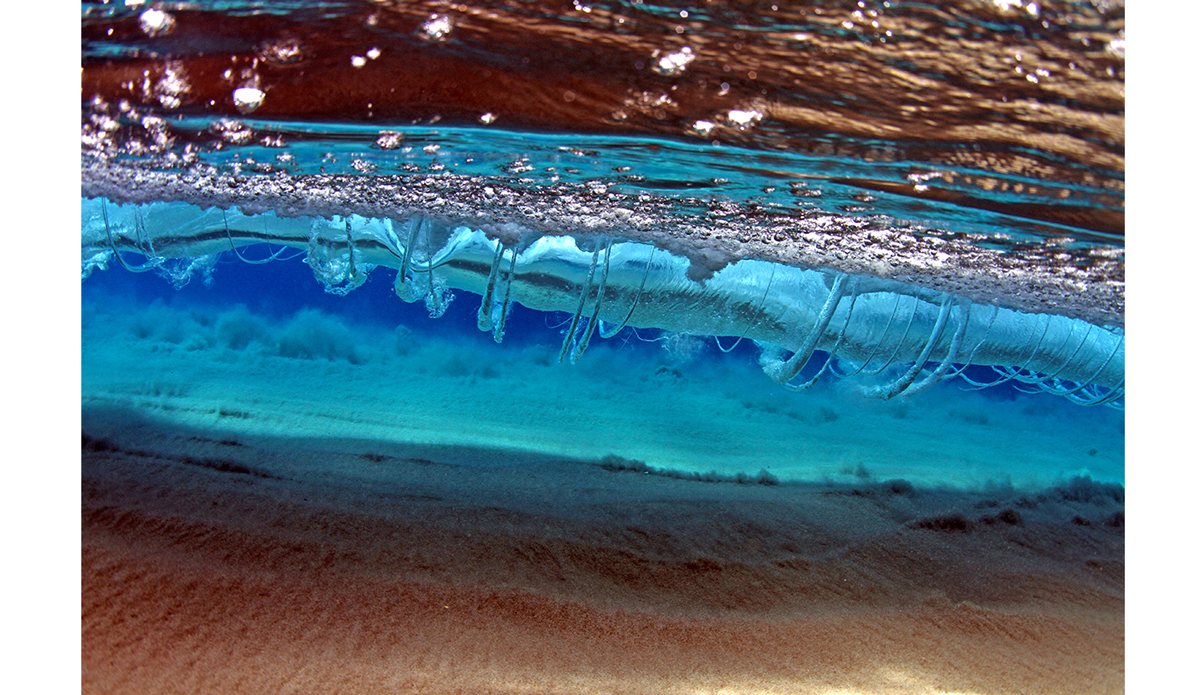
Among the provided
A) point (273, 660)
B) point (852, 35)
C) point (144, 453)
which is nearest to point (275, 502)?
point (144, 453)

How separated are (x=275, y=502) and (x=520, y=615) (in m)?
2.04

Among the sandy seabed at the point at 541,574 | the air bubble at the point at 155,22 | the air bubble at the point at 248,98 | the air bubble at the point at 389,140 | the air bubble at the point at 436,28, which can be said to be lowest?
the sandy seabed at the point at 541,574

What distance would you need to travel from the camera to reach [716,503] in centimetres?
477

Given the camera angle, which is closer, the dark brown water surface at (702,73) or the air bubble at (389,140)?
the dark brown water surface at (702,73)

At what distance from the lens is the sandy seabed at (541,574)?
8.21 ft

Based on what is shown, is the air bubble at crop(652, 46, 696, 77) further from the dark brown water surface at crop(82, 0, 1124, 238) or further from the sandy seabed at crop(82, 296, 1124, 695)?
Answer: the sandy seabed at crop(82, 296, 1124, 695)

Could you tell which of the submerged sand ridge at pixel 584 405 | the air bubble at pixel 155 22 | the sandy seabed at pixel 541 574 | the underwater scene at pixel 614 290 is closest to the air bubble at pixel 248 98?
the underwater scene at pixel 614 290

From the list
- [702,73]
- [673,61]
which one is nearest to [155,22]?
[673,61]

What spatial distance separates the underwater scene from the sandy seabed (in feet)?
0.07

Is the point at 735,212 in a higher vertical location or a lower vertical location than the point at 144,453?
higher

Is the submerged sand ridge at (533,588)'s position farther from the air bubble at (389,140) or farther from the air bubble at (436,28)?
the air bubble at (436,28)

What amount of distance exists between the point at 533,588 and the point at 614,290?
2.61 meters

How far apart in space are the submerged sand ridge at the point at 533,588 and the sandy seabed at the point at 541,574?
1 centimetres

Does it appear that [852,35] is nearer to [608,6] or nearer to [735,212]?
[608,6]
